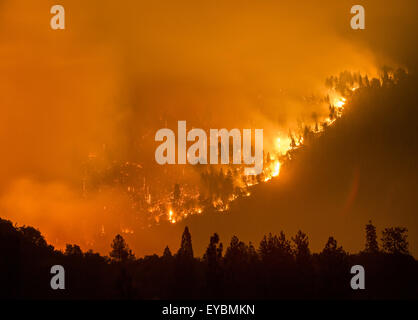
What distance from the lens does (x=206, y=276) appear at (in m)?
132

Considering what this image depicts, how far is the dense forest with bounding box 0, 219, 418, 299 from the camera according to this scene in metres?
126

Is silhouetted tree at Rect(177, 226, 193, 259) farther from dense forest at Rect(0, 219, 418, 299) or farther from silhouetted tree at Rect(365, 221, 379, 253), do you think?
silhouetted tree at Rect(365, 221, 379, 253)

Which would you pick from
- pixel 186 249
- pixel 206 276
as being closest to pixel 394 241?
pixel 186 249

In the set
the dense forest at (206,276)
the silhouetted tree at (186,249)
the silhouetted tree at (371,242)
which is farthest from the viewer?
the silhouetted tree at (371,242)

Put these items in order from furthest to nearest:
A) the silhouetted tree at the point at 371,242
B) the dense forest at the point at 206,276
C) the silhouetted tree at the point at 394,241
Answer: the silhouetted tree at the point at 371,242 → the silhouetted tree at the point at 394,241 → the dense forest at the point at 206,276

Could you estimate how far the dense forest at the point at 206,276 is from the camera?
126 metres

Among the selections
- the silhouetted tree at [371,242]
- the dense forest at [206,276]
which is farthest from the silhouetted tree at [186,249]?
the silhouetted tree at [371,242]

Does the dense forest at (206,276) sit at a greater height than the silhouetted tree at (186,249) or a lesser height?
lesser

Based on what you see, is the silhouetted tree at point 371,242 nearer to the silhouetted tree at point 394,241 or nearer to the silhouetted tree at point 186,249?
the silhouetted tree at point 394,241

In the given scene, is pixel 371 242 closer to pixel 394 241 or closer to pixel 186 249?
pixel 394 241

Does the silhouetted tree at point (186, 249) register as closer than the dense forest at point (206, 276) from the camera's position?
No
